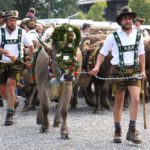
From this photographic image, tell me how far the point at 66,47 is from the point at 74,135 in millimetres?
1391

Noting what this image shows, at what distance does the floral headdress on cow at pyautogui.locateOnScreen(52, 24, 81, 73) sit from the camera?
29.3ft

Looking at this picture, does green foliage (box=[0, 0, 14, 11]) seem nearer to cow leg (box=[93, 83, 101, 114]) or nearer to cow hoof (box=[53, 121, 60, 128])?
cow leg (box=[93, 83, 101, 114])

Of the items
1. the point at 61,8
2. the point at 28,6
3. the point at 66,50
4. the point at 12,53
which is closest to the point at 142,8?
the point at 28,6

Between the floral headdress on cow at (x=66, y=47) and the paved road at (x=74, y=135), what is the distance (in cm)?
108

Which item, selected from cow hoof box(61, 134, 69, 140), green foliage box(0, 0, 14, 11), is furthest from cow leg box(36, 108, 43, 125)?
green foliage box(0, 0, 14, 11)

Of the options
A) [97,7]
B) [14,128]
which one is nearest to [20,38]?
Result: [14,128]

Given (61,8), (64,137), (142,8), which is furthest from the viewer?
(61,8)

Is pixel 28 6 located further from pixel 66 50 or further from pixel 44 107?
pixel 66 50

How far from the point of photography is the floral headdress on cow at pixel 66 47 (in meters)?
8.92

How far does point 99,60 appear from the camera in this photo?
857 centimetres

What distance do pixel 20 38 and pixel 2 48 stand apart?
38 cm

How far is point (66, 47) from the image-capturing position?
352 inches

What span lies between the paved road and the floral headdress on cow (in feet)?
3.55

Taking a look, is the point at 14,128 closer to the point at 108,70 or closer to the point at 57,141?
the point at 57,141
